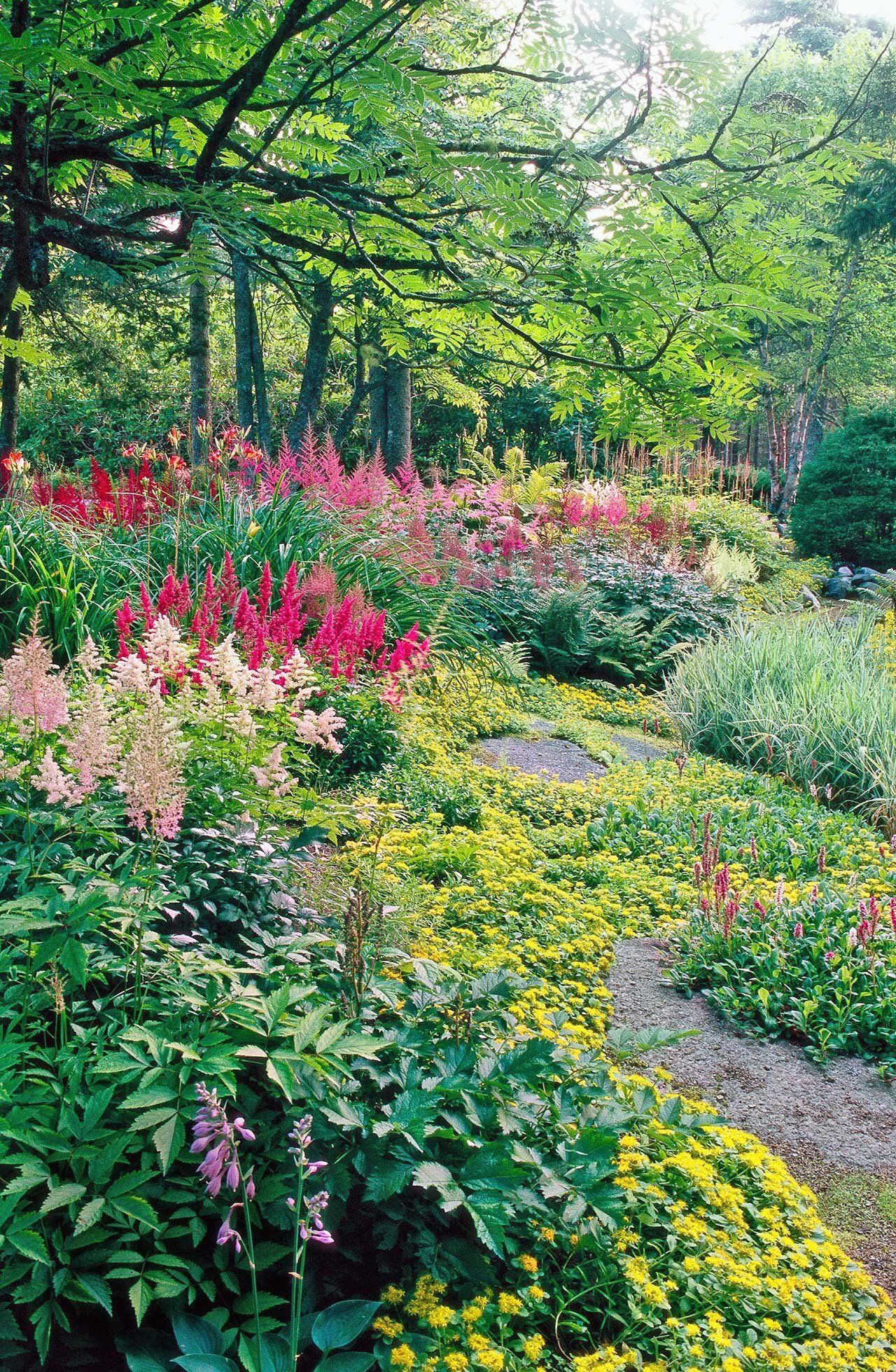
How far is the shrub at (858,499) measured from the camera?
54.1 ft

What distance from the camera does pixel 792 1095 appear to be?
3.01 m

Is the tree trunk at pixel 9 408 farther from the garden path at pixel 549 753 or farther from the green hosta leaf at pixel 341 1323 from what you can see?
the green hosta leaf at pixel 341 1323

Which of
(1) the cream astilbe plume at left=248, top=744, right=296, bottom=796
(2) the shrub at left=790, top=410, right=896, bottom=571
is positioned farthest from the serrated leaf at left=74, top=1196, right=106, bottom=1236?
(2) the shrub at left=790, top=410, right=896, bottom=571

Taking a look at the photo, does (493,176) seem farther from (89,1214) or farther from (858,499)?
(858,499)

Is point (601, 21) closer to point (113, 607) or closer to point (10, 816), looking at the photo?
point (10, 816)

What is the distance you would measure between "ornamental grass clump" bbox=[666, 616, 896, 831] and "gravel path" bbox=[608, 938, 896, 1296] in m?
2.23

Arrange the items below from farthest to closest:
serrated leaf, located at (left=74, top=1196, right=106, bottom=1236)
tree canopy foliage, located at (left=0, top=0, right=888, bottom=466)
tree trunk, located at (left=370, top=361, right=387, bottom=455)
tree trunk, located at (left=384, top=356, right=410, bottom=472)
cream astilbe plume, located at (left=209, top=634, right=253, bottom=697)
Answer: tree trunk, located at (left=370, top=361, right=387, bottom=455) → tree trunk, located at (left=384, top=356, right=410, bottom=472) → cream astilbe plume, located at (left=209, top=634, right=253, bottom=697) → tree canopy foliage, located at (left=0, top=0, right=888, bottom=466) → serrated leaf, located at (left=74, top=1196, right=106, bottom=1236)

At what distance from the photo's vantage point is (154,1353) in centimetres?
163

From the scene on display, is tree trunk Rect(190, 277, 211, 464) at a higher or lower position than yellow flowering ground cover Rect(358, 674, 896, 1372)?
A: higher

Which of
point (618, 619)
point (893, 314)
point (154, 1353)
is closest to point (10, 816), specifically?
point (154, 1353)

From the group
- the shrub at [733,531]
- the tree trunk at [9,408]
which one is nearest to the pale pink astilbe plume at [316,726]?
the tree trunk at [9,408]

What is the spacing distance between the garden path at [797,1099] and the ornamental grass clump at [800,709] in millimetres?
2207

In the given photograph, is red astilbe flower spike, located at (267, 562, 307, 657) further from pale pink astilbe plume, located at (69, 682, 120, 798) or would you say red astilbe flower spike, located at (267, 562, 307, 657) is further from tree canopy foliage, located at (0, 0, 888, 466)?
pale pink astilbe plume, located at (69, 682, 120, 798)

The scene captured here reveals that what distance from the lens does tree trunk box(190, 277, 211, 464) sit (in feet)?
34.7
